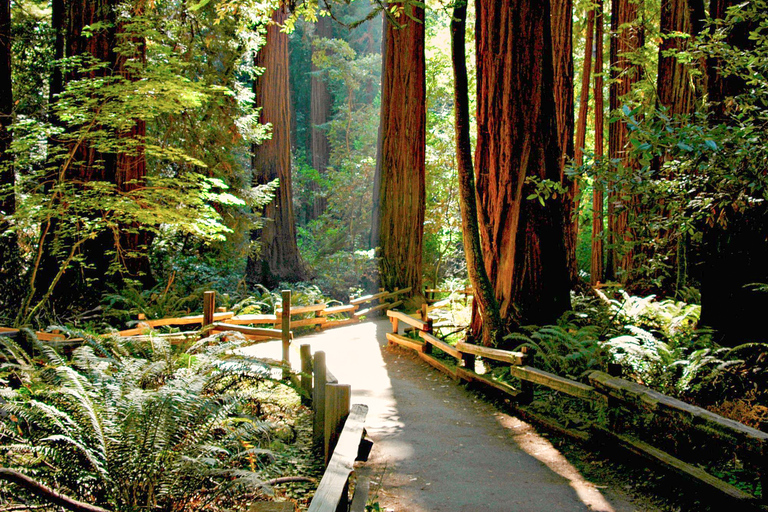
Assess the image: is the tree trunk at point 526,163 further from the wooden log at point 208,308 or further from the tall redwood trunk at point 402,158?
the tall redwood trunk at point 402,158

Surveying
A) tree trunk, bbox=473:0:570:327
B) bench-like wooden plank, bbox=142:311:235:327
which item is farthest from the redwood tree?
tree trunk, bbox=473:0:570:327

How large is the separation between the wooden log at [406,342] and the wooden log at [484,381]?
6.37 ft

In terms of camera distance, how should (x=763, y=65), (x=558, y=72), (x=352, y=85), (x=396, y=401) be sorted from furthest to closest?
(x=352, y=85) → (x=558, y=72) → (x=396, y=401) → (x=763, y=65)

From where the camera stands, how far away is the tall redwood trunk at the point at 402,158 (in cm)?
1638

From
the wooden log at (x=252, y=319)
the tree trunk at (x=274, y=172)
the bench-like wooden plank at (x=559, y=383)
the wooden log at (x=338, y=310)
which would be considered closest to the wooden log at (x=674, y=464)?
the bench-like wooden plank at (x=559, y=383)

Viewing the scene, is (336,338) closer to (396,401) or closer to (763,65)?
(396,401)

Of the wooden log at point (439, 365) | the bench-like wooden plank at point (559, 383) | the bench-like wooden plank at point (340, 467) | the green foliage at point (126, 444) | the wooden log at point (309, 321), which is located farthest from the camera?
the wooden log at point (309, 321)

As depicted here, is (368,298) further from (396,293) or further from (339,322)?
(396,293)

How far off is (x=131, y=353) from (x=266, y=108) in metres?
11.9

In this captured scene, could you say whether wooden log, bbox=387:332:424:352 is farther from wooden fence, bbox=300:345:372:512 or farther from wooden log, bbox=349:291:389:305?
wooden fence, bbox=300:345:372:512

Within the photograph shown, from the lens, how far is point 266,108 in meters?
17.2

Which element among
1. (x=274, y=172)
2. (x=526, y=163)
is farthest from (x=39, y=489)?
(x=274, y=172)

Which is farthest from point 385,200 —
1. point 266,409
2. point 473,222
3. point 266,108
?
point 266,409

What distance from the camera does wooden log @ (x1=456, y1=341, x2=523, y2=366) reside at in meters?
6.75
